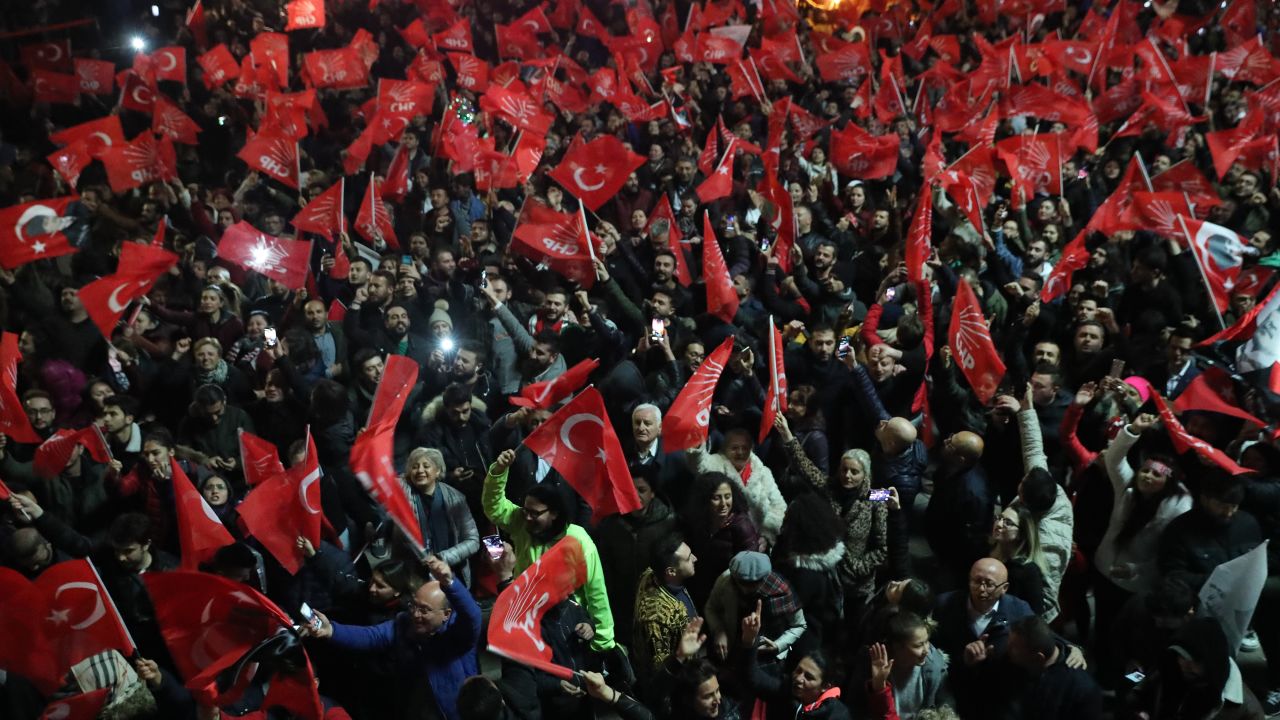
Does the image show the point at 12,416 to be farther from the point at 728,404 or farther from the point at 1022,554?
→ the point at 1022,554

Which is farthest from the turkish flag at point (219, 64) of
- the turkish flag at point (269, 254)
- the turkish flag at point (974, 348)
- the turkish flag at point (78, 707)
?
the turkish flag at point (78, 707)

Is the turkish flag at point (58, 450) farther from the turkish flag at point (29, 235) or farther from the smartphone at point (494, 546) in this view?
the turkish flag at point (29, 235)

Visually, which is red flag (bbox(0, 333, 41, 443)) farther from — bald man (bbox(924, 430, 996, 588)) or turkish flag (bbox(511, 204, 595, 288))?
bald man (bbox(924, 430, 996, 588))

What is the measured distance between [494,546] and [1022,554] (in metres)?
2.76

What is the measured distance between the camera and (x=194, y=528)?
4.81m

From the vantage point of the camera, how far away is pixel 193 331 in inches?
322

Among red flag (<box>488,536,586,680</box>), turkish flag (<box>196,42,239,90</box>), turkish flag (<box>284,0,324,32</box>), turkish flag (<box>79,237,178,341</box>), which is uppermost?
red flag (<box>488,536,586,680</box>)

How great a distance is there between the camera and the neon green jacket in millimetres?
4777

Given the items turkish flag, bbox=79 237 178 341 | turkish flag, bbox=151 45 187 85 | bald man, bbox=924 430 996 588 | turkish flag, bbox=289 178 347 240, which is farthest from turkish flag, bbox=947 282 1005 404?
turkish flag, bbox=151 45 187 85

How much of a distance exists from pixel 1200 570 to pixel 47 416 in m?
6.93

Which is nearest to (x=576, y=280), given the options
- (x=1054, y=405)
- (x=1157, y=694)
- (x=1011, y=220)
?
(x=1054, y=405)

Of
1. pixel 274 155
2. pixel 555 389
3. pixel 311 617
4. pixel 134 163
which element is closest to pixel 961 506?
pixel 555 389

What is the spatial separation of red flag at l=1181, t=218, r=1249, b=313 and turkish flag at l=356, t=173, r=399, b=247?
685 centimetres

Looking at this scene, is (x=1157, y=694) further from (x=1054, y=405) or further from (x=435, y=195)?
(x=435, y=195)
